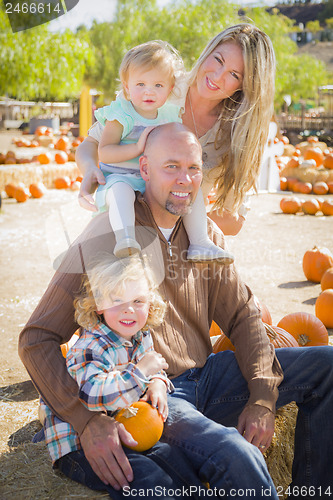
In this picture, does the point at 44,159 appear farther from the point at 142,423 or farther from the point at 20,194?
the point at 142,423

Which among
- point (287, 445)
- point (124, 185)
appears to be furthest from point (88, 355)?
point (287, 445)

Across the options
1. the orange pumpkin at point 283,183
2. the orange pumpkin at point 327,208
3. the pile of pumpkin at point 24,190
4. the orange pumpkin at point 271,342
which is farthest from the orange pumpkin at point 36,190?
the orange pumpkin at point 271,342

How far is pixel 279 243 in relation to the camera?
27.4ft

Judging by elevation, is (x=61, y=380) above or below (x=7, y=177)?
above

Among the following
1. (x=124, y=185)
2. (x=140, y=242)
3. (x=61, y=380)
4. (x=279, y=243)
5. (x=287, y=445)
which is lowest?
(x=279, y=243)

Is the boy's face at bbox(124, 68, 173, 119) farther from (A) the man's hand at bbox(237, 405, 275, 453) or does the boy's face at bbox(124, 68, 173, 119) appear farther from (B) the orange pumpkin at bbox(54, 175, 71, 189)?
(B) the orange pumpkin at bbox(54, 175, 71, 189)

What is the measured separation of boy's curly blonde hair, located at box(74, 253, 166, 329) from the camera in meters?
2.27

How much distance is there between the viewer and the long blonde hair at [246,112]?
3111 mm

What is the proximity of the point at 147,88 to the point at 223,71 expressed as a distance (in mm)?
426

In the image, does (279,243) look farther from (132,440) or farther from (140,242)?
(132,440)

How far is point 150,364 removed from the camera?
223 centimetres

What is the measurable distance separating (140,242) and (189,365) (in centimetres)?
60

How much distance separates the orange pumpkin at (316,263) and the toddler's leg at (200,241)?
3.79 m

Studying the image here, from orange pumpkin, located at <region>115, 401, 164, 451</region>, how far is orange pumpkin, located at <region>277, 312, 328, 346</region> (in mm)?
2363
